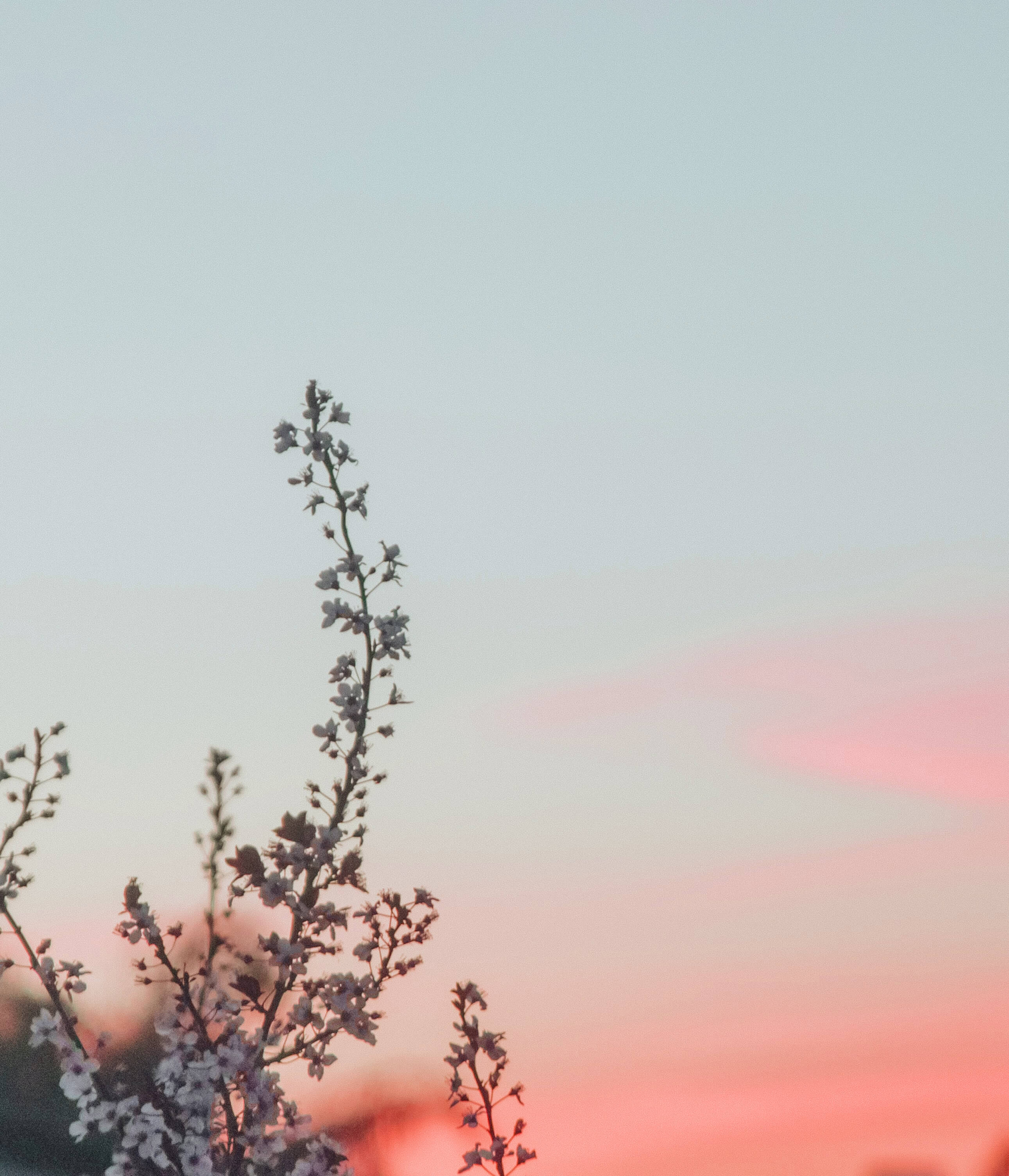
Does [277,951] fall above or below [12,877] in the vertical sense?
below

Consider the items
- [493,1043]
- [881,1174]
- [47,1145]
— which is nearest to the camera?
[493,1043]

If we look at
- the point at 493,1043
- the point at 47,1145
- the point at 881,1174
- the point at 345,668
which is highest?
the point at 47,1145


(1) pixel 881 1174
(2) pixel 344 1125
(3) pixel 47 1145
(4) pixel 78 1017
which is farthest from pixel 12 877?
(2) pixel 344 1125

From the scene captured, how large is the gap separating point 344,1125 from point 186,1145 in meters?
49.5

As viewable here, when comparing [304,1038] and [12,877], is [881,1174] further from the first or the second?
[12,877]

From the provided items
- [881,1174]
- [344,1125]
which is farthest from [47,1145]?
[881,1174]

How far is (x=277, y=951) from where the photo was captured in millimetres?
8508

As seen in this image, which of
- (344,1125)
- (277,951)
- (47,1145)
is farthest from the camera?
(344,1125)

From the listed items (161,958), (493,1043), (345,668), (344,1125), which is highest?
(344,1125)

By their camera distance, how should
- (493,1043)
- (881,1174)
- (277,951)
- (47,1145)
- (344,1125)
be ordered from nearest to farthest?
(277,951), (493,1043), (881,1174), (47,1145), (344,1125)

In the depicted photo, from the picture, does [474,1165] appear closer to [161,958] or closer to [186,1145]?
[186,1145]

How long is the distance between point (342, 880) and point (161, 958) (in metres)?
1.10

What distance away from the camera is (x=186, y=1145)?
8555 mm

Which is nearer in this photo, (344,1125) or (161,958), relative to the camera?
(161,958)
